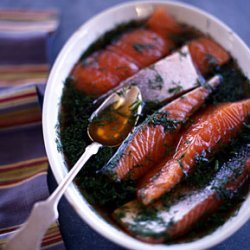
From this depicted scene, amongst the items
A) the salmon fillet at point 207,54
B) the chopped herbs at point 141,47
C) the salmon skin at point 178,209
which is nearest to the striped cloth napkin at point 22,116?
the salmon skin at point 178,209

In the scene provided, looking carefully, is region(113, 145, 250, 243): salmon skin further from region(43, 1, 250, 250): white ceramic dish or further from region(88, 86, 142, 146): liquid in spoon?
region(88, 86, 142, 146): liquid in spoon

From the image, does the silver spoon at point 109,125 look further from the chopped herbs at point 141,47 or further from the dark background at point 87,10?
the dark background at point 87,10

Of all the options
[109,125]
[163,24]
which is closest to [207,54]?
[163,24]

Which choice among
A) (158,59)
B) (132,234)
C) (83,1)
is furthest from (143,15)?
(132,234)

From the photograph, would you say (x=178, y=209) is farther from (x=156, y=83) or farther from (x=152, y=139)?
(x=156, y=83)

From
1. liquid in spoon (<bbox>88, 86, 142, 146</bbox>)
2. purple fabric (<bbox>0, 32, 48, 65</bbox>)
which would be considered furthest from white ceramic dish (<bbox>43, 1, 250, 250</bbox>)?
purple fabric (<bbox>0, 32, 48, 65</bbox>)
